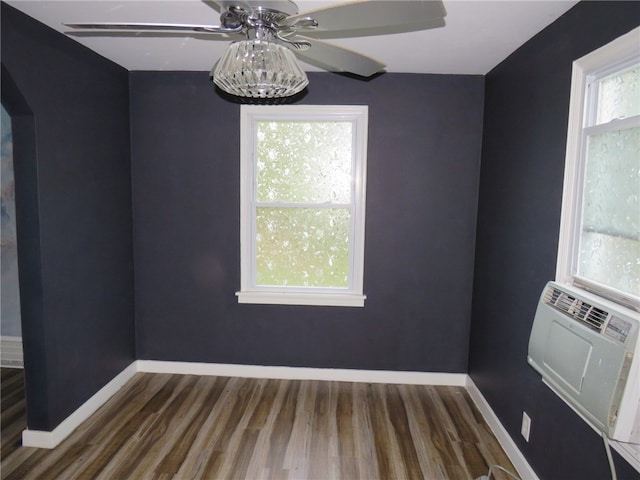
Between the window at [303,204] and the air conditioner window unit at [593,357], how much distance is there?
1690mm

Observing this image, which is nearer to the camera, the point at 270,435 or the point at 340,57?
the point at 340,57

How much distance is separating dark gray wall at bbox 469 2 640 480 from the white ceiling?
0.46 ft

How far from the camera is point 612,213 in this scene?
1.75 metres

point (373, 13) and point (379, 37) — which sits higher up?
point (379, 37)

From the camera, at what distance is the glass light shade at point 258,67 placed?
1305mm

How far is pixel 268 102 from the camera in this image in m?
3.20

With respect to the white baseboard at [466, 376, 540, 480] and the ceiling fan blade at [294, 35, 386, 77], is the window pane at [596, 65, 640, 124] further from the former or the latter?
the white baseboard at [466, 376, 540, 480]

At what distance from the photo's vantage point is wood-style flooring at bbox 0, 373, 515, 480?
92.2 inches

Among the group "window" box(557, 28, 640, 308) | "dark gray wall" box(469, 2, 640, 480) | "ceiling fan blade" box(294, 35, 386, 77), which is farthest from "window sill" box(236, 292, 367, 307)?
"ceiling fan blade" box(294, 35, 386, 77)

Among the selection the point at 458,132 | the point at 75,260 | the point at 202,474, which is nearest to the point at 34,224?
the point at 75,260

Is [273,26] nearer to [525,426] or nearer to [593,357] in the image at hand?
[593,357]

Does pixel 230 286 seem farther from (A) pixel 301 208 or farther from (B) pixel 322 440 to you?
(B) pixel 322 440

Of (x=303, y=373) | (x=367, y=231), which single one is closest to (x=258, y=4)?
(x=367, y=231)

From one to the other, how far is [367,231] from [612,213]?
1766 mm
